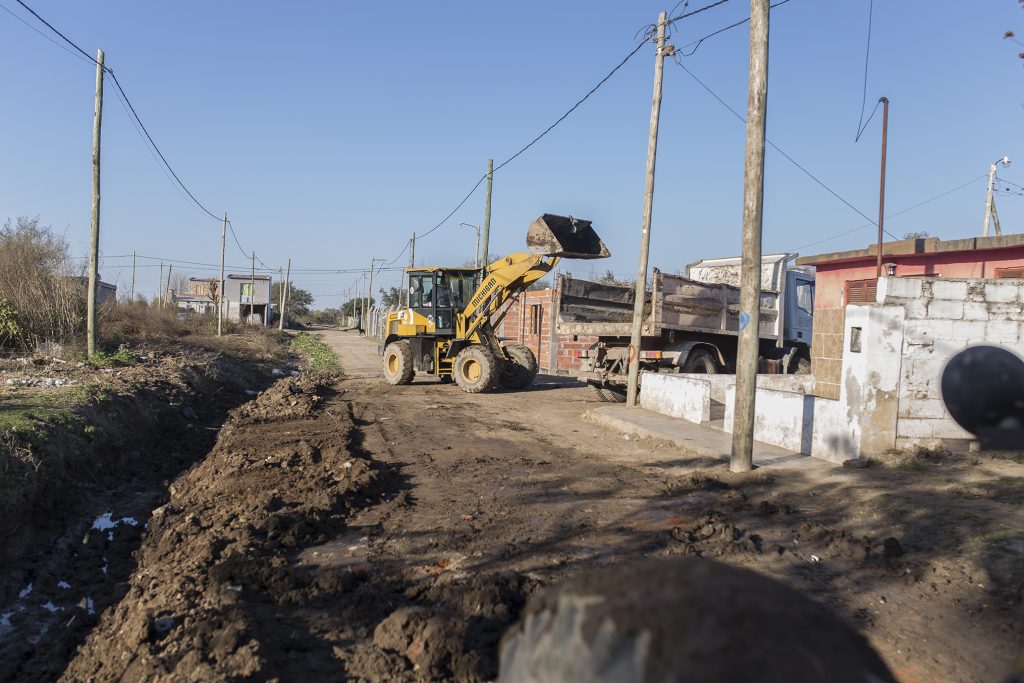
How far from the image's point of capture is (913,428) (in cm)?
905

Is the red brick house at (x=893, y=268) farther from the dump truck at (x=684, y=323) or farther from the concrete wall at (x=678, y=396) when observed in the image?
the concrete wall at (x=678, y=396)

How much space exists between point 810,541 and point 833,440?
3.21 m

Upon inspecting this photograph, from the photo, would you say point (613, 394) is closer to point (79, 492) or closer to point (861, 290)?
point (861, 290)

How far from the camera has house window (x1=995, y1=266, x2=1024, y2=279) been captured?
12672 mm

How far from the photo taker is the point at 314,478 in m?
8.52

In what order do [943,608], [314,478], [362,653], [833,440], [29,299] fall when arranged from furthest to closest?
[29,299] < [833,440] < [314,478] < [943,608] < [362,653]

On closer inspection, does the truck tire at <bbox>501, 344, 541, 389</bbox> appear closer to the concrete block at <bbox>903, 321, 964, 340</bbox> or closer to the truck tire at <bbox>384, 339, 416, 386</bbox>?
the truck tire at <bbox>384, 339, 416, 386</bbox>

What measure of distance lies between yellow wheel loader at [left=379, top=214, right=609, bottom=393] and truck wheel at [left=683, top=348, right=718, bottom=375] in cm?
305

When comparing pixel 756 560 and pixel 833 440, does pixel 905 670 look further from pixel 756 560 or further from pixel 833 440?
pixel 833 440

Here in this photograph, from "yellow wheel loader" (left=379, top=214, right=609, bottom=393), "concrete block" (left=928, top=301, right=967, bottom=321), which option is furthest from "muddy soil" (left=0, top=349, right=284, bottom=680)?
"concrete block" (left=928, top=301, right=967, bottom=321)

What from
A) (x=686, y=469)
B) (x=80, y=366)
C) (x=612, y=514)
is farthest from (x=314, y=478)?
(x=80, y=366)

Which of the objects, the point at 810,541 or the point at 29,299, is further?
the point at 29,299

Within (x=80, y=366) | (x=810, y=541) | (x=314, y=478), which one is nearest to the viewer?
(x=810, y=541)

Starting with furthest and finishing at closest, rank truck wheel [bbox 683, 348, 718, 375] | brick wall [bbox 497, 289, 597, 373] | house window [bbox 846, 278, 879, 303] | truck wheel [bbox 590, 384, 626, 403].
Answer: brick wall [bbox 497, 289, 597, 373] → truck wheel [bbox 590, 384, 626, 403] → truck wheel [bbox 683, 348, 718, 375] → house window [bbox 846, 278, 879, 303]
